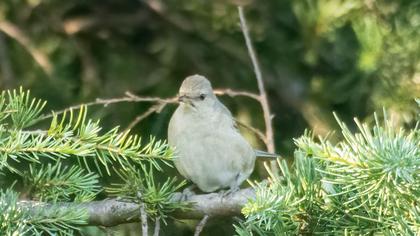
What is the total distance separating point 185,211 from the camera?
2.80m

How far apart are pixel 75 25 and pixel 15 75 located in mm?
470

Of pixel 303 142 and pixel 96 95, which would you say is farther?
pixel 96 95

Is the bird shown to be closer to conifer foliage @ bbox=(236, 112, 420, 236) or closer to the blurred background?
the blurred background

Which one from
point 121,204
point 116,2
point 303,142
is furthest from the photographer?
point 116,2

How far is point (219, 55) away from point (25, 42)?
95 cm

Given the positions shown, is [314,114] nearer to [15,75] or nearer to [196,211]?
[15,75]

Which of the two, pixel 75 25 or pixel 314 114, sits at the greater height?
pixel 75 25

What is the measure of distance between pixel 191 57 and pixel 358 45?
0.90 metres

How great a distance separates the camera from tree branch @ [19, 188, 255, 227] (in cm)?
277

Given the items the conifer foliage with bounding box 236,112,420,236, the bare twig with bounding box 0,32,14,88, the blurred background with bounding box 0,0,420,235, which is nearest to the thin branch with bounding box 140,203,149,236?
the conifer foliage with bounding box 236,112,420,236

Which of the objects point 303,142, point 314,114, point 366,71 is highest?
point 303,142

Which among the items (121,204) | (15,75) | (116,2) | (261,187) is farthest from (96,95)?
(261,187)

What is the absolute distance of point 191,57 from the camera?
16.6 ft

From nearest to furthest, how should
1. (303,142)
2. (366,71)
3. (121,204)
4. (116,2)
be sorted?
(303,142) → (121,204) → (366,71) → (116,2)
